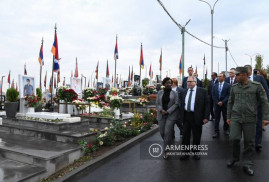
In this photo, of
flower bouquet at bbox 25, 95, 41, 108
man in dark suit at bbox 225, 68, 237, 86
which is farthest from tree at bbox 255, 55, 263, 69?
flower bouquet at bbox 25, 95, 41, 108

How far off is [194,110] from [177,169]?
1.42 metres

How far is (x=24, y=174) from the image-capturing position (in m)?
3.97

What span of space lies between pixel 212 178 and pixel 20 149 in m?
4.67

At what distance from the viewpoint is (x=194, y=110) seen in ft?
15.6

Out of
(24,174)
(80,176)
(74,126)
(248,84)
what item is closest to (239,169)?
(248,84)

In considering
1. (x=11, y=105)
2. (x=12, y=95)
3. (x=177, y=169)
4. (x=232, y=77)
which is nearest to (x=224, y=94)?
(x=232, y=77)

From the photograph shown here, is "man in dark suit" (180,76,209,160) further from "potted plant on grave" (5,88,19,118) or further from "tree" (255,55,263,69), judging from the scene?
"tree" (255,55,263,69)

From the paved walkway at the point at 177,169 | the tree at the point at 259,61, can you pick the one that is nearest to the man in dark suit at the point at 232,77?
the paved walkway at the point at 177,169

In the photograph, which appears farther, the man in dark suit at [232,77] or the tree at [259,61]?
the tree at [259,61]

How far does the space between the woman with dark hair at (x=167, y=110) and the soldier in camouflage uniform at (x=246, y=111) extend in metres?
1.36

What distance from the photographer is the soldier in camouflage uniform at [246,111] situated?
12.8 ft

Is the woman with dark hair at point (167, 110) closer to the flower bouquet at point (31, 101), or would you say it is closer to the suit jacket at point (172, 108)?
the suit jacket at point (172, 108)

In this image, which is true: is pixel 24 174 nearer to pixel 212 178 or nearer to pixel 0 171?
pixel 0 171

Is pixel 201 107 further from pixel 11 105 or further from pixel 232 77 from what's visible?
pixel 11 105
